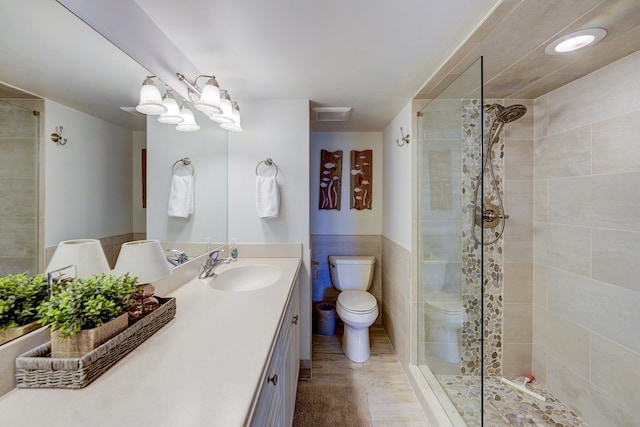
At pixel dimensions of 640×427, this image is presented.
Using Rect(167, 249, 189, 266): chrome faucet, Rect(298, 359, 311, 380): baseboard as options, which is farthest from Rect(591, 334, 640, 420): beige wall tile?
Rect(167, 249, 189, 266): chrome faucet

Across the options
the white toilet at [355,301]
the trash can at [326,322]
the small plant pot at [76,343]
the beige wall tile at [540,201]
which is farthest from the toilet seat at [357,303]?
the small plant pot at [76,343]

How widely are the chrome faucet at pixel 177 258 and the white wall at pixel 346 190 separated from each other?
160 cm

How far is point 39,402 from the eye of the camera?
1.95 feet

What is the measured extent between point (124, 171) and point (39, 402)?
2.49ft

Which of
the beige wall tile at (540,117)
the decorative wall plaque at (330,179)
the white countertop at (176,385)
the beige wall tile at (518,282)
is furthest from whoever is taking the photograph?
the decorative wall plaque at (330,179)

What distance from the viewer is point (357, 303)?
2246 millimetres

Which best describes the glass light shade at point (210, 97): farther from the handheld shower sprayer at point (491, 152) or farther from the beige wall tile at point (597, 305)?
the beige wall tile at point (597, 305)

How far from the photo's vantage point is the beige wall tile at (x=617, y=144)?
4.27 ft

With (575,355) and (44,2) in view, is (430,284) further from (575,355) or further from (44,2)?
(44,2)

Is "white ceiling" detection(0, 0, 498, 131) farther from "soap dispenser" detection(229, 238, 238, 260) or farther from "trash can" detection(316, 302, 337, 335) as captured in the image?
"trash can" detection(316, 302, 337, 335)

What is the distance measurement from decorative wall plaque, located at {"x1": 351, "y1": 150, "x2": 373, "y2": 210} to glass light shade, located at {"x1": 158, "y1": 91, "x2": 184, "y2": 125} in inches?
73.7

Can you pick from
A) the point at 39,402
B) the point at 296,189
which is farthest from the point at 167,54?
the point at 39,402

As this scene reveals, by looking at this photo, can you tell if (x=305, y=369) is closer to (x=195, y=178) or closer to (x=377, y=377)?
(x=377, y=377)

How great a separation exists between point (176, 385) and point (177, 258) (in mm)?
912
